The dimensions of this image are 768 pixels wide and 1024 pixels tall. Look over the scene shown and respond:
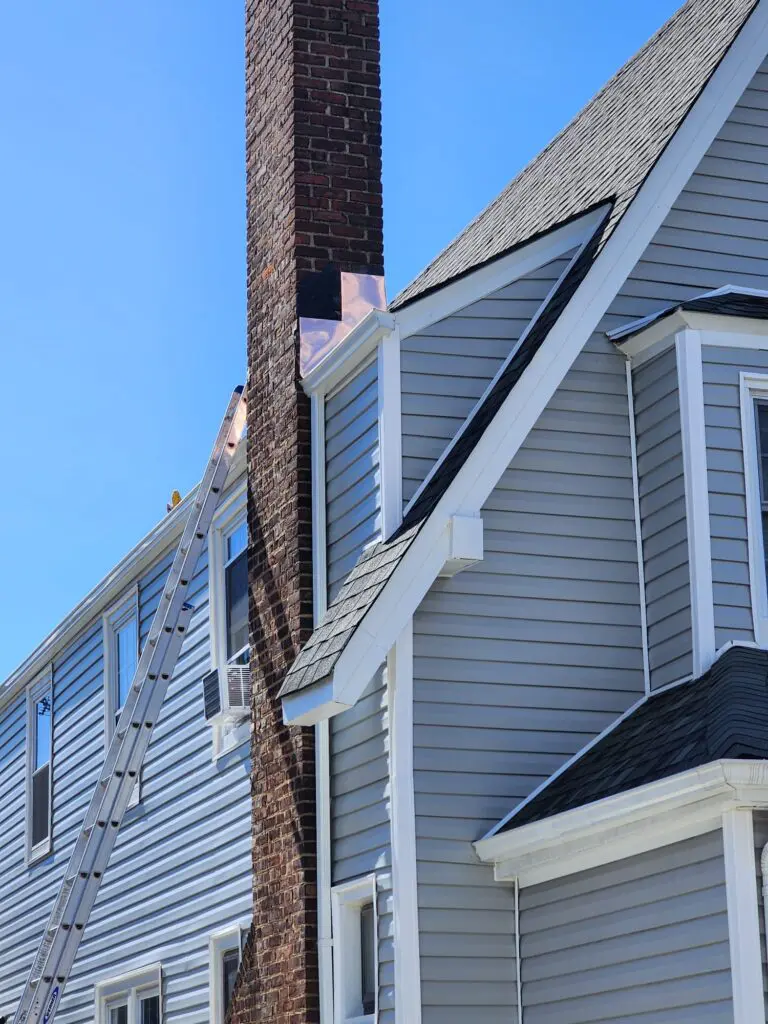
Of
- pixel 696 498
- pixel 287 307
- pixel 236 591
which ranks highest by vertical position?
pixel 287 307

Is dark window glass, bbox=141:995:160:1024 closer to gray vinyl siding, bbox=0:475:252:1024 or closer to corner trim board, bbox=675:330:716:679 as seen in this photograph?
gray vinyl siding, bbox=0:475:252:1024

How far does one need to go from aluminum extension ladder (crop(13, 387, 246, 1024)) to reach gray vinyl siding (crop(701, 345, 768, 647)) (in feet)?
14.1

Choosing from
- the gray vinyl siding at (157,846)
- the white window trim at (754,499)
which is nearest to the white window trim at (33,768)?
the gray vinyl siding at (157,846)

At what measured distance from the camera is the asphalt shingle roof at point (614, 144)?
33.8 feet

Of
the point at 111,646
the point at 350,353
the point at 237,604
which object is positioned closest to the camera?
the point at 350,353

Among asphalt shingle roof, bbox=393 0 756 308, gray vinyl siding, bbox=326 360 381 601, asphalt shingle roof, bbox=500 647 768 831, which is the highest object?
asphalt shingle roof, bbox=393 0 756 308

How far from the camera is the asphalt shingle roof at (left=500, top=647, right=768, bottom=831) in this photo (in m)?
7.54

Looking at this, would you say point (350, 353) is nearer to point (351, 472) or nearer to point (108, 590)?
point (351, 472)

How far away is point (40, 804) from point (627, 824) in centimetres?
1185

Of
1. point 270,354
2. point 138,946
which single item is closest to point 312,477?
point 270,354

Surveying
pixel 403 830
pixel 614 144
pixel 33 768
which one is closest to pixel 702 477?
pixel 403 830

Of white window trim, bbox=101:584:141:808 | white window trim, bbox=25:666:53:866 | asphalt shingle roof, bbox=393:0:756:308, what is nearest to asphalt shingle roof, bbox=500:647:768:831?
asphalt shingle roof, bbox=393:0:756:308

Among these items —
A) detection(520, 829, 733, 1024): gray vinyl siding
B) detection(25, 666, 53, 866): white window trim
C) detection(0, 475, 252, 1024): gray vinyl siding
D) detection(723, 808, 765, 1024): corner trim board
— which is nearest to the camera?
detection(723, 808, 765, 1024): corner trim board

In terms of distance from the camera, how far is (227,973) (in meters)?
12.5
